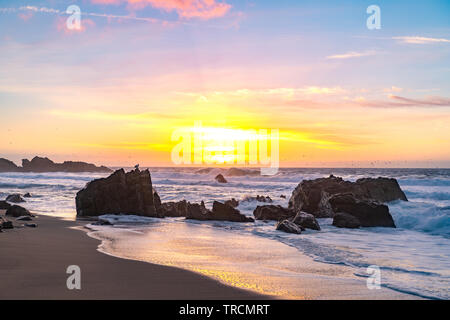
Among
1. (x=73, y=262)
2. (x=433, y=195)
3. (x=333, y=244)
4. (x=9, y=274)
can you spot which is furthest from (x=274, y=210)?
(x=433, y=195)

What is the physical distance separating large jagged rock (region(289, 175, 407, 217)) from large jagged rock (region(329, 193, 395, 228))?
1027 millimetres

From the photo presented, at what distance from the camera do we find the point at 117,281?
27.6ft

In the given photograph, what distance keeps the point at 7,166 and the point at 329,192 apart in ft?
531

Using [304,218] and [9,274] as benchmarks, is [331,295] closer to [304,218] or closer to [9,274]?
[9,274]

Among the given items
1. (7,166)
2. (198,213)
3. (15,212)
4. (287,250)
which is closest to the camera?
(287,250)

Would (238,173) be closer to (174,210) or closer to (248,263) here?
(174,210)

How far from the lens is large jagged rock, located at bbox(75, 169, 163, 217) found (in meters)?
25.1

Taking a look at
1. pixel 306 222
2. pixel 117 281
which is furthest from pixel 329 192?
pixel 117 281

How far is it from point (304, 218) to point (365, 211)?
14.5 ft

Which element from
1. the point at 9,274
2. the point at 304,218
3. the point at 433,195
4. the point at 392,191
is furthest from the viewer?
the point at 433,195

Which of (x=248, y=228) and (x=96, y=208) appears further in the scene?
(x=96, y=208)

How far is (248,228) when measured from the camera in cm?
2086
